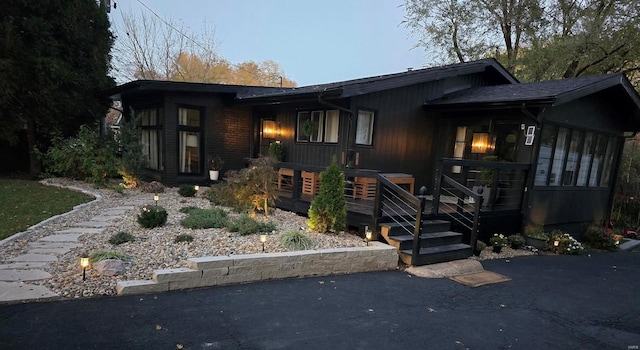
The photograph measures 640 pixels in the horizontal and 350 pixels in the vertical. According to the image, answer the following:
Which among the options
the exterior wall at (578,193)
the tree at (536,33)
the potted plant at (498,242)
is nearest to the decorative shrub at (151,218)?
the potted plant at (498,242)

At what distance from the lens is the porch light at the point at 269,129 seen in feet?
30.8

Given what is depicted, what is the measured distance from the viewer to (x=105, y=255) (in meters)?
3.61

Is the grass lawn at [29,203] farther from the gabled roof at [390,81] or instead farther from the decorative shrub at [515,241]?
the decorative shrub at [515,241]

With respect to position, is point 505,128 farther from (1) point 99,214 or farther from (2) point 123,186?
(2) point 123,186

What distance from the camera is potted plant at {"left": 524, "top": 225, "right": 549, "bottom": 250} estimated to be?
688 cm

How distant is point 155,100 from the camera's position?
29.8 feet

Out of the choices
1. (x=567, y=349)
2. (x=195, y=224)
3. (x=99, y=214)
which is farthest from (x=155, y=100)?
(x=567, y=349)

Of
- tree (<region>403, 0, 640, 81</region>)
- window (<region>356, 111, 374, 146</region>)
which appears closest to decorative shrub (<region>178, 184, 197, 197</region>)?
window (<region>356, 111, 374, 146</region>)

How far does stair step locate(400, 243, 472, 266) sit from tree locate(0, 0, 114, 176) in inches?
394

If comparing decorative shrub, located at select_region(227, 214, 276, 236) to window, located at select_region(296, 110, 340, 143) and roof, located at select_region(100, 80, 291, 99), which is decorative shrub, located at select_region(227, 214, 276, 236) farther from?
roof, located at select_region(100, 80, 291, 99)

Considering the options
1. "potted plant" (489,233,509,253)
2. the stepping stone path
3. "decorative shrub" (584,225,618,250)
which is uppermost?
the stepping stone path

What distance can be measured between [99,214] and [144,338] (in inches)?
167

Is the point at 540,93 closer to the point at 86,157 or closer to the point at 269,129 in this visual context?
the point at 269,129

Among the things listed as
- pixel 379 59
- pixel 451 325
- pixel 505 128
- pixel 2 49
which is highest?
pixel 379 59
